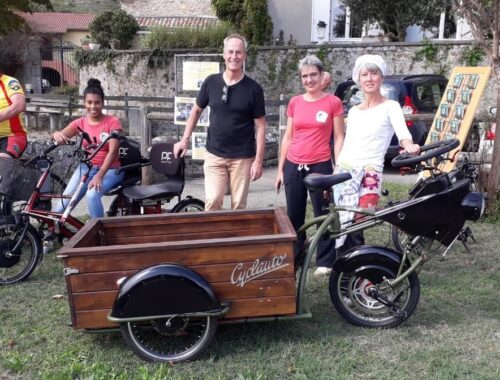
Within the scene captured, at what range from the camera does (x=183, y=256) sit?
3316 mm

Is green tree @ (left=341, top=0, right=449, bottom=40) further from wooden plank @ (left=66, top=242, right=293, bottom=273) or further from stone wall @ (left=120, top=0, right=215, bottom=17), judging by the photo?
wooden plank @ (left=66, top=242, right=293, bottom=273)

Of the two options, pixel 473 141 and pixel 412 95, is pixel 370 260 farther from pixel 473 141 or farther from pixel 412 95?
pixel 412 95

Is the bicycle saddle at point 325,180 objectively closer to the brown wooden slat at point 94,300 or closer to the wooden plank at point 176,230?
the wooden plank at point 176,230

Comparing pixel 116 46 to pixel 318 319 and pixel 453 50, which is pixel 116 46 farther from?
pixel 318 319

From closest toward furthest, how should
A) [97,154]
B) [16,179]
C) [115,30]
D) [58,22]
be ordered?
1. [16,179]
2. [97,154]
3. [115,30]
4. [58,22]

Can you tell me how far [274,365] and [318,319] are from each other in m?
0.73

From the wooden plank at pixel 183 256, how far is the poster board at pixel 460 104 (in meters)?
3.45

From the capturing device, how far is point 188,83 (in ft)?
28.8

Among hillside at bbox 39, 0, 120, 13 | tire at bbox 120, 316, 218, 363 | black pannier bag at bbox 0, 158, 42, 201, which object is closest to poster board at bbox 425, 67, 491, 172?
Answer: tire at bbox 120, 316, 218, 363

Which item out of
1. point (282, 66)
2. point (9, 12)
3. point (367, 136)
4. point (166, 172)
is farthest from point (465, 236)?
point (9, 12)

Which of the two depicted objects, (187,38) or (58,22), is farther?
(58,22)

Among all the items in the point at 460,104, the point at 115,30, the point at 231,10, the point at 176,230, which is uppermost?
the point at 231,10

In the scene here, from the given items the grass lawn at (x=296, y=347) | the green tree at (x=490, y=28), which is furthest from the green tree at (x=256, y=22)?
the grass lawn at (x=296, y=347)

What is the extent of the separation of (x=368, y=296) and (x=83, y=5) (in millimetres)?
69434
